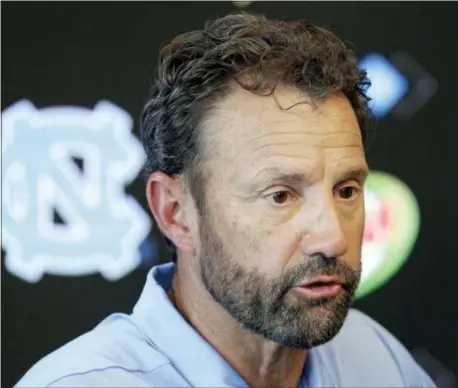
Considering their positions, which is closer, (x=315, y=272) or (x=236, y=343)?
(x=315, y=272)

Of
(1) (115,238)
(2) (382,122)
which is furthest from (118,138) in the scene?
(2) (382,122)

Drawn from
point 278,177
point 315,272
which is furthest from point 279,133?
point 315,272

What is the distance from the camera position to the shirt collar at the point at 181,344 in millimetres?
861

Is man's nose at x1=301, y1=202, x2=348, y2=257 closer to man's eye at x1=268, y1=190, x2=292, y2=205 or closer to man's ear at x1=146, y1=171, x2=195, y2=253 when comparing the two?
man's eye at x1=268, y1=190, x2=292, y2=205

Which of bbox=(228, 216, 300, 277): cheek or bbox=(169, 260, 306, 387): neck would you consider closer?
bbox=(228, 216, 300, 277): cheek

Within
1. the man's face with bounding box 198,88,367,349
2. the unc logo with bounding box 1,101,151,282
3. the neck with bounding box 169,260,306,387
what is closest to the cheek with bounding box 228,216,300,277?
the man's face with bounding box 198,88,367,349

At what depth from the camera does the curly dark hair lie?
814 mm

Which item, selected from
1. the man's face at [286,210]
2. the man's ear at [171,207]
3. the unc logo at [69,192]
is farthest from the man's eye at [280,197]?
the unc logo at [69,192]

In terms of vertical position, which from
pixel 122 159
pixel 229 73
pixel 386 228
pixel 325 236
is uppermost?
pixel 229 73

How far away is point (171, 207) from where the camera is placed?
0.89m

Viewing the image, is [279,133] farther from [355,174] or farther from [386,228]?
[386,228]

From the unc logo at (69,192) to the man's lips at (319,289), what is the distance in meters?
0.59

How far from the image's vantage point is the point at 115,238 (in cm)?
131

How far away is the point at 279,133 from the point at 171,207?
0.59 ft
